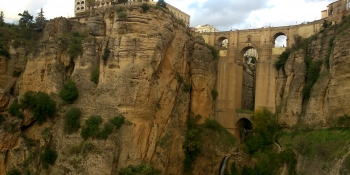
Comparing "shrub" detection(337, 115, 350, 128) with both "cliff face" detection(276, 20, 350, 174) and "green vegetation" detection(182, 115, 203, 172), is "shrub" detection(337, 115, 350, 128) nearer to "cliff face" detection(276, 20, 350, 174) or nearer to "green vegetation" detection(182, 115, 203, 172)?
"cliff face" detection(276, 20, 350, 174)

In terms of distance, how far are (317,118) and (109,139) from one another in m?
14.7

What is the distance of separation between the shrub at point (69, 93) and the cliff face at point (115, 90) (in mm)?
383

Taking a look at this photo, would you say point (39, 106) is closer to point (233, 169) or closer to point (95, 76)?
point (95, 76)

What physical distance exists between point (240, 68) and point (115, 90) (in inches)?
531

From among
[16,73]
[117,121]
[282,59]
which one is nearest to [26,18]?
[16,73]

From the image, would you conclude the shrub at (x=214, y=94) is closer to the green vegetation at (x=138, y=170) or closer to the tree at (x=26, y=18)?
the green vegetation at (x=138, y=170)

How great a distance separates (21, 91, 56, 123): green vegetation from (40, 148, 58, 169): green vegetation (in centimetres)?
263

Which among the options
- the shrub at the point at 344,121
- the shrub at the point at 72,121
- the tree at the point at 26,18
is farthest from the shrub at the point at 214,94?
the tree at the point at 26,18

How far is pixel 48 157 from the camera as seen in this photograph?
2481 centimetres

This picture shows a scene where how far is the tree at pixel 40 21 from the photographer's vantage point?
3394 centimetres

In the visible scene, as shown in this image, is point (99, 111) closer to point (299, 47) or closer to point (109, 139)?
point (109, 139)

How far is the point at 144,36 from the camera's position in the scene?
26.0m

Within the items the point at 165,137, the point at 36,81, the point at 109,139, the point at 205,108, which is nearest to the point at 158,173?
the point at 165,137

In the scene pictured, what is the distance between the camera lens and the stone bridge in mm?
31750
